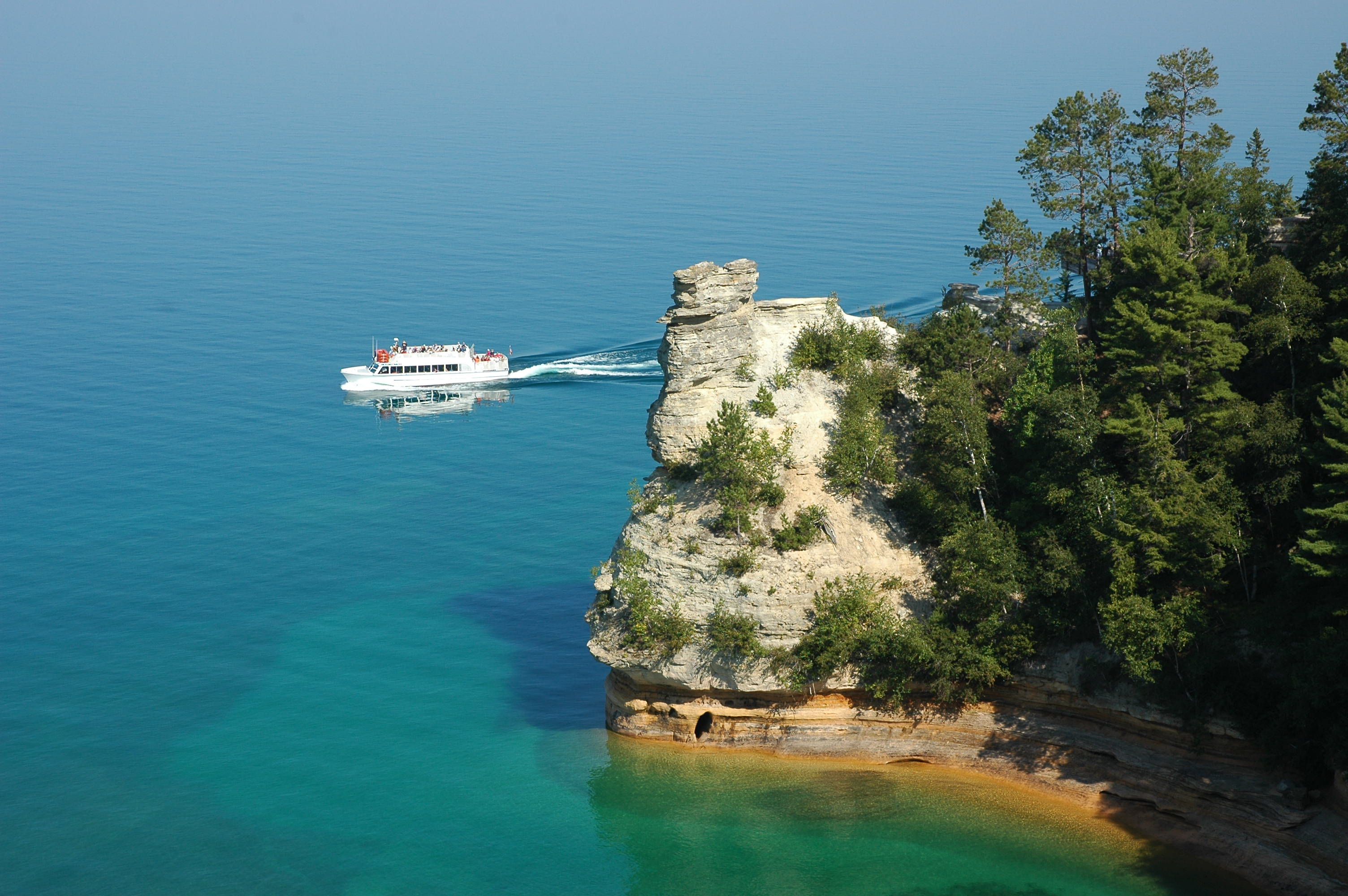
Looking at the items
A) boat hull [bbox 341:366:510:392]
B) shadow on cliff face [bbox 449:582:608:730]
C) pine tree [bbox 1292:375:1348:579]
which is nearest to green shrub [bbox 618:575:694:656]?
shadow on cliff face [bbox 449:582:608:730]

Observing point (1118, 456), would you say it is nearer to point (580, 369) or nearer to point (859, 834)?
point (859, 834)

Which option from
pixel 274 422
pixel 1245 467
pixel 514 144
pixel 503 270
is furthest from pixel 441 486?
pixel 514 144

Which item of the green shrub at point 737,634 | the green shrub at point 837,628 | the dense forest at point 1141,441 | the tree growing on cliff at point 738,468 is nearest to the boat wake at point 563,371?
the dense forest at point 1141,441

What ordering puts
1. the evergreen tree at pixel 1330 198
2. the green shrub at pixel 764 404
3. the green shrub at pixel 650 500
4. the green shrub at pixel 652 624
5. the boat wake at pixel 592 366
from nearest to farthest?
the evergreen tree at pixel 1330 198 → the green shrub at pixel 652 624 → the green shrub at pixel 764 404 → the green shrub at pixel 650 500 → the boat wake at pixel 592 366

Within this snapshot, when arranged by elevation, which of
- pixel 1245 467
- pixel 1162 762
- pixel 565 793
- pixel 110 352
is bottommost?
pixel 565 793

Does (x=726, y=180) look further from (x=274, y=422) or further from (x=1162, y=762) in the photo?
(x=1162, y=762)

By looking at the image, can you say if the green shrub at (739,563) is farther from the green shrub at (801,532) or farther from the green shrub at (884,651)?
the green shrub at (884,651)

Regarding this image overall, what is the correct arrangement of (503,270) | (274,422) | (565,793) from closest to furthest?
(565,793), (274,422), (503,270)
